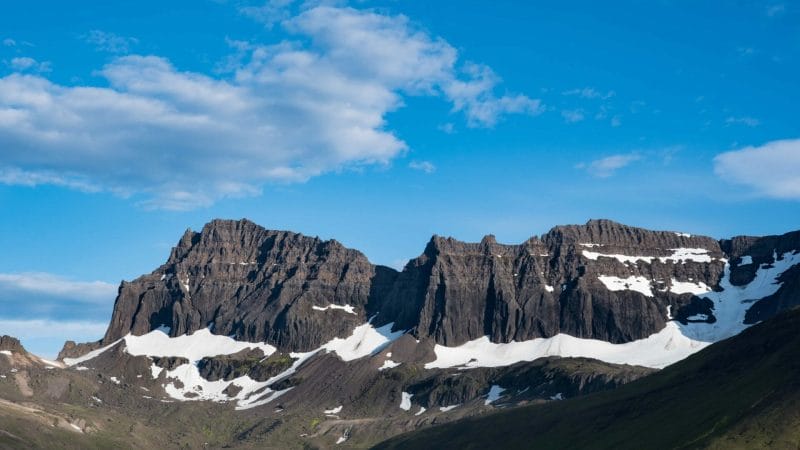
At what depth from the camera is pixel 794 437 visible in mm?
195750

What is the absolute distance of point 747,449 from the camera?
199 m

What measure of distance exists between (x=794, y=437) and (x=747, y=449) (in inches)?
365
